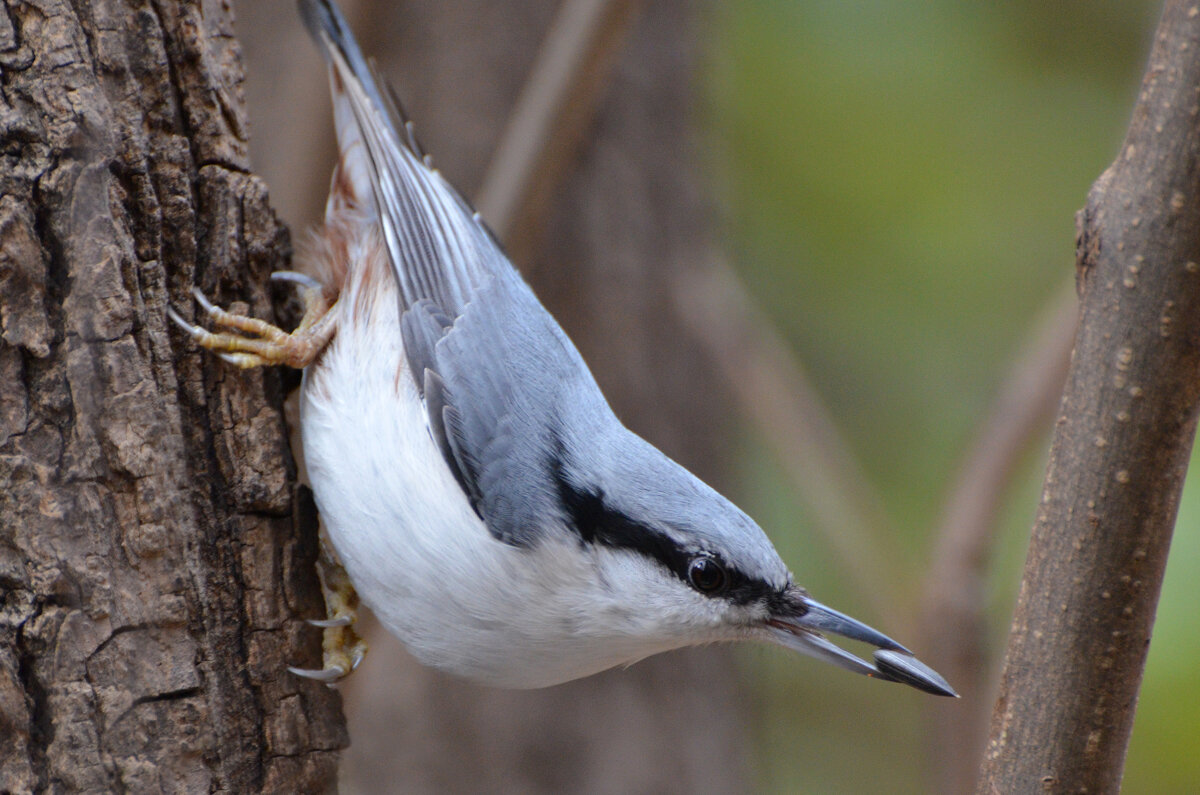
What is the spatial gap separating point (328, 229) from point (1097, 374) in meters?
1.66

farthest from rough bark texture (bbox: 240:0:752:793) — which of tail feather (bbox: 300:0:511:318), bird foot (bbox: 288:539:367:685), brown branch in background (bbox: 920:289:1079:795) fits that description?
bird foot (bbox: 288:539:367:685)

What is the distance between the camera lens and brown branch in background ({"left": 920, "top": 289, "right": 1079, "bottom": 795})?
2520 mm

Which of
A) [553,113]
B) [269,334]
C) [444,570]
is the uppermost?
[553,113]

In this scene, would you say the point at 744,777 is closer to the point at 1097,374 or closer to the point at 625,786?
the point at 625,786

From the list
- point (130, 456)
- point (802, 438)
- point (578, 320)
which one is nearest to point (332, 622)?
point (130, 456)

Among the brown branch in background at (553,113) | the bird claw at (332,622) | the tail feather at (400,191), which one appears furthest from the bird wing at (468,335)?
the bird claw at (332,622)

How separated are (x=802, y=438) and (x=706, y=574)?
1.43m

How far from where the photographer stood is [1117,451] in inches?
46.0

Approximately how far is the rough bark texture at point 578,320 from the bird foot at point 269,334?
143 cm

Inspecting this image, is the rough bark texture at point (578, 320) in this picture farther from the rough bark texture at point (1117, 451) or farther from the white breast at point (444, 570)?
the rough bark texture at point (1117, 451)

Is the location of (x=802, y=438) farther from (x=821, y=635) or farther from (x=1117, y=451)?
(x=1117, y=451)

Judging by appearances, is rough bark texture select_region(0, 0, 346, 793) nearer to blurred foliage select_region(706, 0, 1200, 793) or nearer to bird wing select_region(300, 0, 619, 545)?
bird wing select_region(300, 0, 619, 545)

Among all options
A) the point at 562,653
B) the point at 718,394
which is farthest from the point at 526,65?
the point at 562,653

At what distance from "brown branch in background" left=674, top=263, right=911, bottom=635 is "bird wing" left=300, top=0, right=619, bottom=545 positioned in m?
1.16
